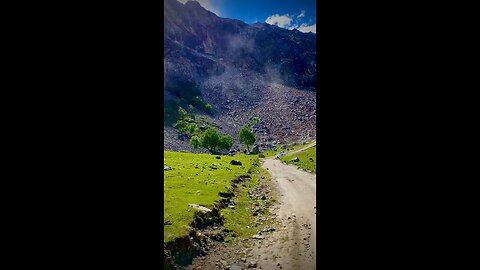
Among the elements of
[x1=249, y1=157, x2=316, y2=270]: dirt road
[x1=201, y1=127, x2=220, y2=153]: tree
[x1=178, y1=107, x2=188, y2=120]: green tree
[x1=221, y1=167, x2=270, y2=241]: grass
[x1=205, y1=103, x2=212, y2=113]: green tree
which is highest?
[x1=205, y1=103, x2=212, y2=113]: green tree

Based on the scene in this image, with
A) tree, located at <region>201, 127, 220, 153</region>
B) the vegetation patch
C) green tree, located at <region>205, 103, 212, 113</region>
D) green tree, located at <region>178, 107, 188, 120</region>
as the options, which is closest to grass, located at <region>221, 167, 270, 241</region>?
tree, located at <region>201, 127, 220, 153</region>

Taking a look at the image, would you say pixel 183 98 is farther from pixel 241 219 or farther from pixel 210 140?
pixel 241 219

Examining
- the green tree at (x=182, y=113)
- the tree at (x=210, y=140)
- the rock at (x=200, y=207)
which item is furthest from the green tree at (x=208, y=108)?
the rock at (x=200, y=207)

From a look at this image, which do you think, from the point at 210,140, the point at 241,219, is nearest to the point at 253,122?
the point at 210,140

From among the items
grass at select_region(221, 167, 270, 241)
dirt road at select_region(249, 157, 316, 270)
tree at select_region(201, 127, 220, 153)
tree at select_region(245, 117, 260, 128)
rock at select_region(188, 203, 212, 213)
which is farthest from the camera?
tree at select_region(245, 117, 260, 128)

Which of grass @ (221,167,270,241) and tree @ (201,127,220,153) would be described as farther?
tree @ (201,127,220,153)

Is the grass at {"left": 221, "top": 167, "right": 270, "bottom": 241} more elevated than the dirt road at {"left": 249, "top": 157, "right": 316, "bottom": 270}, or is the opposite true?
the dirt road at {"left": 249, "top": 157, "right": 316, "bottom": 270}

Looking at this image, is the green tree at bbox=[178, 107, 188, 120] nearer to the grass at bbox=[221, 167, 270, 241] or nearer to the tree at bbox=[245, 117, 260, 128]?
the tree at bbox=[245, 117, 260, 128]

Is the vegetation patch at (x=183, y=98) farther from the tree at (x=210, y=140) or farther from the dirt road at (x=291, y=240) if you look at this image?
the dirt road at (x=291, y=240)

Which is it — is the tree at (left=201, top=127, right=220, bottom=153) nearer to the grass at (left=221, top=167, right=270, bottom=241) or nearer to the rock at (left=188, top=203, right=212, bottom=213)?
the grass at (left=221, top=167, right=270, bottom=241)

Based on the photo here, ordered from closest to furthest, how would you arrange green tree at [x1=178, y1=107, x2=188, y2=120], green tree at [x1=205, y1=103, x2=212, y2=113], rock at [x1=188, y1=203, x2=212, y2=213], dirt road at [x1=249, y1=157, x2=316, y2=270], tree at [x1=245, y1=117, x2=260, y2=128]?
dirt road at [x1=249, y1=157, x2=316, y2=270] < rock at [x1=188, y1=203, x2=212, y2=213] < green tree at [x1=178, y1=107, x2=188, y2=120] < tree at [x1=245, y1=117, x2=260, y2=128] < green tree at [x1=205, y1=103, x2=212, y2=113]

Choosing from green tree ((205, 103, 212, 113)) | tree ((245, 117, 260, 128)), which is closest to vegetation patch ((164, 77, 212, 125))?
green tree ((205, 103, 212, 113))

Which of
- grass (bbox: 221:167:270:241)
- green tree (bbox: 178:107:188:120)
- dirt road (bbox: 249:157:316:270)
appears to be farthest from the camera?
green tree (bbox: 178:107:188:120)
